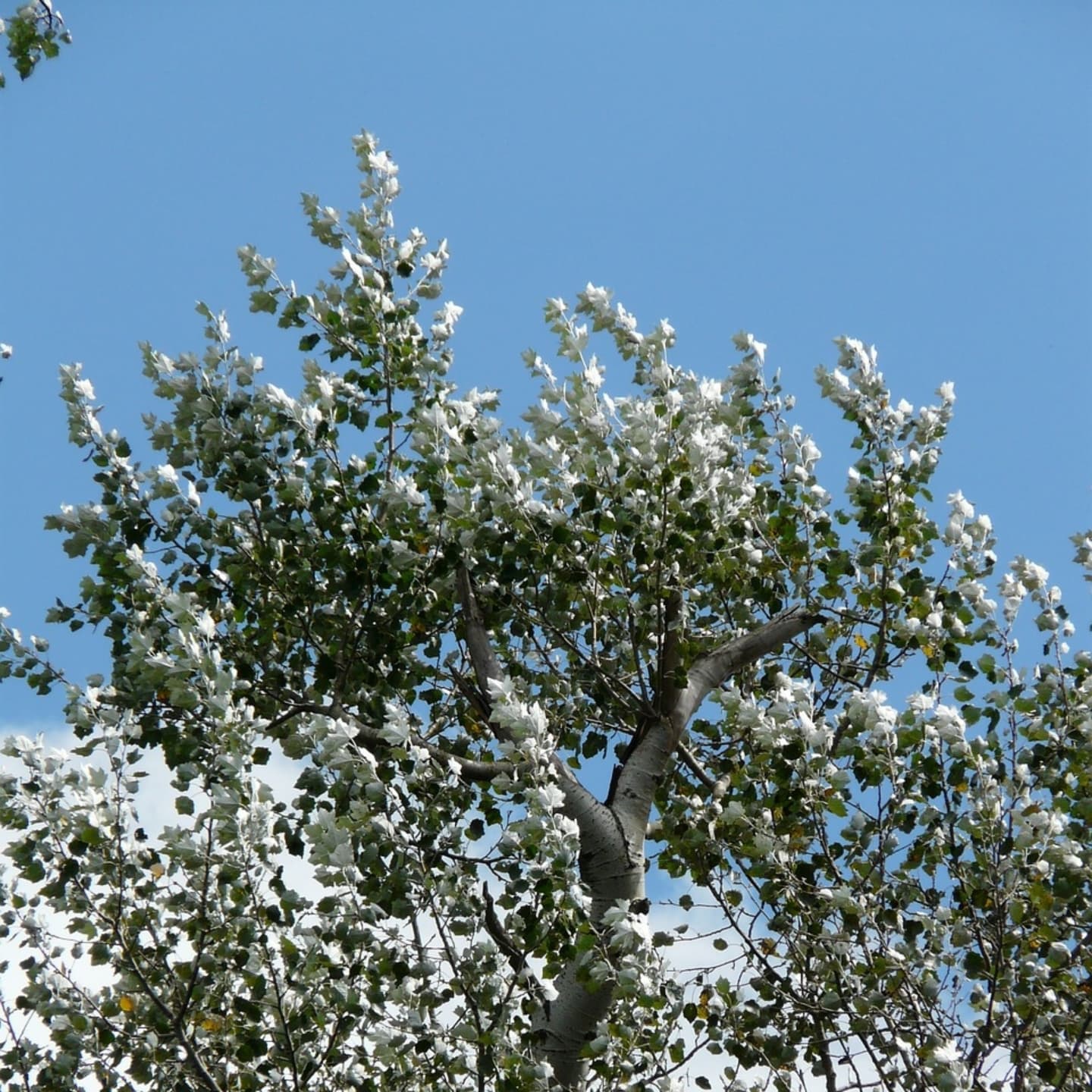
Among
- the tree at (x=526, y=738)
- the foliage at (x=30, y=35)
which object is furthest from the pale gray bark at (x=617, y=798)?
the foliage at (x=30, y=35)

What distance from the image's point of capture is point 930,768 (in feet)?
21.8

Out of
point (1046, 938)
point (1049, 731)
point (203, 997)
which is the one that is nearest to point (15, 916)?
point (203, 997)

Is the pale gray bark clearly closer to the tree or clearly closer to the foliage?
the tree

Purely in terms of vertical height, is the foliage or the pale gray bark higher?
the foliage

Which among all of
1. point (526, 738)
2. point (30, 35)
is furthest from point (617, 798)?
point (30, 35)

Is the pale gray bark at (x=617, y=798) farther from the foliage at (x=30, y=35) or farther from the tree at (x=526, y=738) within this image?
the foliage at (x=30, y=35)

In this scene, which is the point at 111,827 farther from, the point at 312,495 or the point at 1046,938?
the point at 1046,938

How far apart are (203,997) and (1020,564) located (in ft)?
17.4

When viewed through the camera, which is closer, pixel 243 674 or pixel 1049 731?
pixel 1049 731

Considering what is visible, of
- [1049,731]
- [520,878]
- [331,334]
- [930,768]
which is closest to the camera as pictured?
[520,878]

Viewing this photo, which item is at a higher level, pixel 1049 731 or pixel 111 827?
pixel 1049 731

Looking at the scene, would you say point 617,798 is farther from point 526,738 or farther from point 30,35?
point 30,35

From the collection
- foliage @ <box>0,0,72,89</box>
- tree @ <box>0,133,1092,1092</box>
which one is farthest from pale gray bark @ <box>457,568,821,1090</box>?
foliage @ <box>0,0,72,89</box>

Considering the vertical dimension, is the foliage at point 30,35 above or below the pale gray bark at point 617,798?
above
